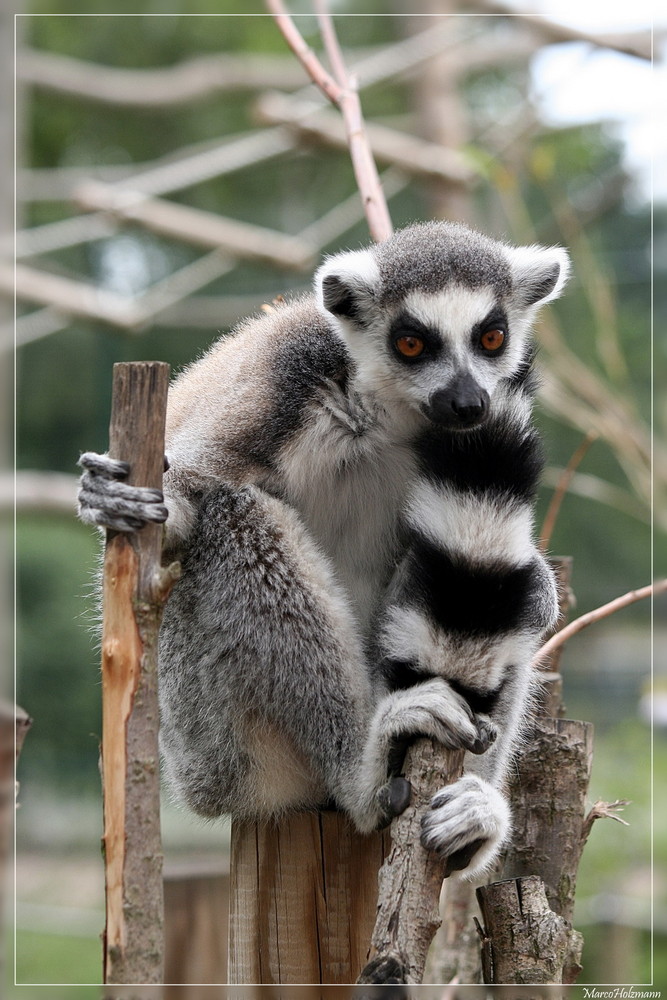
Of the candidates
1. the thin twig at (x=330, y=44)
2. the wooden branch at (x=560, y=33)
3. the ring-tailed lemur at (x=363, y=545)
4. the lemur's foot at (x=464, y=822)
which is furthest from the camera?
the wooden branch at (x=560, y=33)

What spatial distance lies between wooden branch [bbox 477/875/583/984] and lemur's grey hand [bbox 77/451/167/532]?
3.70 feet

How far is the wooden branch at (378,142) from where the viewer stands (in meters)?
5.88

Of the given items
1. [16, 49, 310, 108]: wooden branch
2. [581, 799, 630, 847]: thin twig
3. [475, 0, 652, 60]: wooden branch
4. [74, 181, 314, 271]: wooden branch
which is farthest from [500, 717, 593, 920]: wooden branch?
[16, 49, 310, 108]: wooden branch

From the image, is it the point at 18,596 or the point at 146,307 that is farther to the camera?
the point at 18,596

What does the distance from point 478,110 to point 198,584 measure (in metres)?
10.9

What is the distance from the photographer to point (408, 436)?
8.34 ft

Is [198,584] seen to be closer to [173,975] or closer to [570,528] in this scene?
[173,975]

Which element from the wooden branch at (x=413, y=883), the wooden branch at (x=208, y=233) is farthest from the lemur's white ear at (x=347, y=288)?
the wooden branch at (x=208, y=233)

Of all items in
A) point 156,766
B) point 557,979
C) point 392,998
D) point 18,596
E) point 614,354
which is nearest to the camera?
point 392,998

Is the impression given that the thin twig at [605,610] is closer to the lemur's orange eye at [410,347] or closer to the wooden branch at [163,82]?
the lemur's orange eye at [410,347]

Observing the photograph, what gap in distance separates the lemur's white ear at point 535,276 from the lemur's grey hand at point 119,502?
A: 1.30 m

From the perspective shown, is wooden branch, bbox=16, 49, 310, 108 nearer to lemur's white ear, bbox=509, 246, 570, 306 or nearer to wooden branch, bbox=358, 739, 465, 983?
lemur's white ear, bbox=509, 246, 570, 306

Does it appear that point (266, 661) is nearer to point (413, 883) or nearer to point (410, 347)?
point (413, 883)

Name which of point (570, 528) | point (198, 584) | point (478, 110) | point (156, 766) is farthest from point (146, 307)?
point (478, 110)
